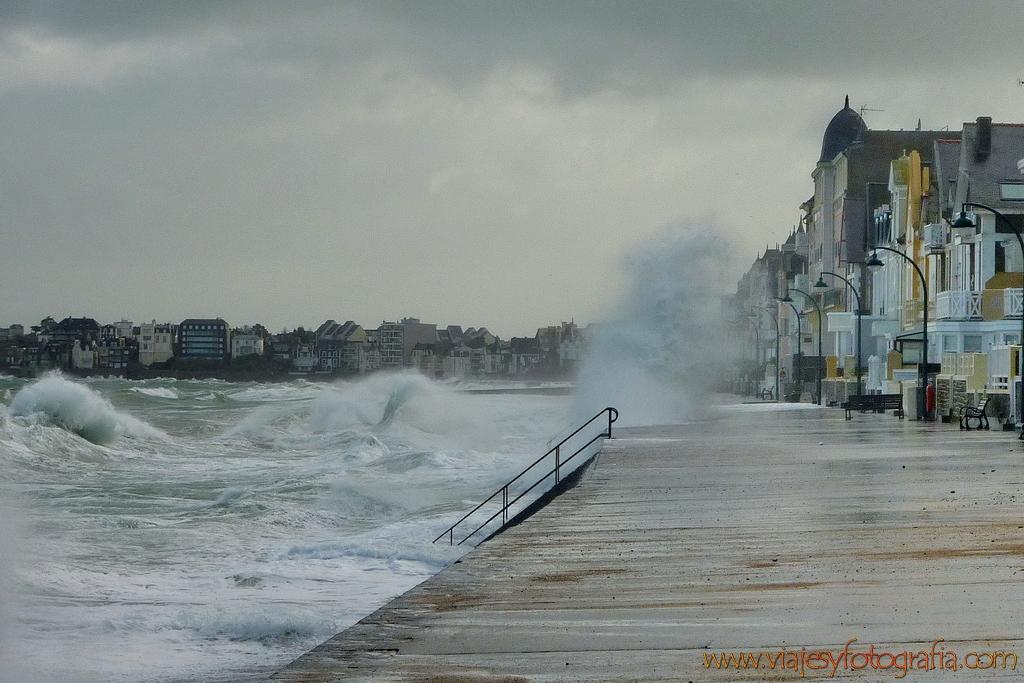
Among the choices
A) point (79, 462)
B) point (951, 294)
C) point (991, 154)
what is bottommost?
point (79, 462)

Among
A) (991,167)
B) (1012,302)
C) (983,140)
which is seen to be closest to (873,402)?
(1012,302)

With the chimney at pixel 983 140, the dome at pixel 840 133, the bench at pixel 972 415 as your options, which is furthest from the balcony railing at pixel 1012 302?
the dome at pixel 840 133

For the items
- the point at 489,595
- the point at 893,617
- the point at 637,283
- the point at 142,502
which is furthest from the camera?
the point at 637,283

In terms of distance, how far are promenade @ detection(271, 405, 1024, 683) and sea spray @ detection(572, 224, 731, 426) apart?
39.3m

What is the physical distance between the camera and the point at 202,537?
21.3 metres

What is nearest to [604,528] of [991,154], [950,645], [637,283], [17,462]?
[950,645]

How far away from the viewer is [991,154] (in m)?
48.8

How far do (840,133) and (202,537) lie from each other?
73.7 metres

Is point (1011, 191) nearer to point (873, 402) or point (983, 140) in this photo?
point (983, 140)

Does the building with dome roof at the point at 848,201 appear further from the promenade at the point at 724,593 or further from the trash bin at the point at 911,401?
the promenade at the point at 724,593

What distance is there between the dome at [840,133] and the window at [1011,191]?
132 ft

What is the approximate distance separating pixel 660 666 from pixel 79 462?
3736cm

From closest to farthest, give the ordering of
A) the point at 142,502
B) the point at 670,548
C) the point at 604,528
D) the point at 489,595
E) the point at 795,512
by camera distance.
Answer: the point at 489,595 < the point at 670,548 < the point at 604,528 < the point at 795,512 < the point at 142,502

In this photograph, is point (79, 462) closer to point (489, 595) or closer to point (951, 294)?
point (951, 294)
